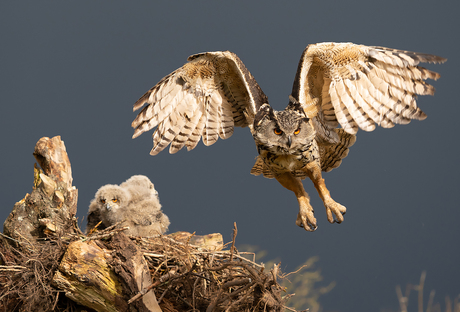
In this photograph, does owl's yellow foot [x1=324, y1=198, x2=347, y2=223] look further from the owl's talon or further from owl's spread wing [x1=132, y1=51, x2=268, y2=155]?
owl's spread wing [x1=132, y1=51, x2=268, y2=155]

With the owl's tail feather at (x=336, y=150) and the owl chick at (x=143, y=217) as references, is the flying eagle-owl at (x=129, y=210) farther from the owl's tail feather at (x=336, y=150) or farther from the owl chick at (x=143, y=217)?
the owl's tail feather at (x=336, y=150)

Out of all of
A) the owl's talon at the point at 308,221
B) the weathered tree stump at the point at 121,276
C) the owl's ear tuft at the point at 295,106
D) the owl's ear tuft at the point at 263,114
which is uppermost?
the owl's ear tuft at the point at 295,106

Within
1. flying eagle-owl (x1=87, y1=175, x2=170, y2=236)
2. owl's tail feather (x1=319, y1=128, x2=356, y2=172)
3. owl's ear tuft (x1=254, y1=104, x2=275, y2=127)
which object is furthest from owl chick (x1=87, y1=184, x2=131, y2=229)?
owl's tail feather (x1=319, y1=128, x2=356, y2=172)

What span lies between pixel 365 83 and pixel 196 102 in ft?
4.28

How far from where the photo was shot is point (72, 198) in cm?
329

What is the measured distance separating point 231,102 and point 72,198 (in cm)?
146

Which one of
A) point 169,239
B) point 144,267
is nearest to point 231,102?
point 169,239

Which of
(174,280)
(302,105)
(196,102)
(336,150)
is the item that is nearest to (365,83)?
(302,105)

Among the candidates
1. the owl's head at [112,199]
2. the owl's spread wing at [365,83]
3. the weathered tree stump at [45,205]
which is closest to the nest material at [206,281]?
the weathered tree stump at [45,205]

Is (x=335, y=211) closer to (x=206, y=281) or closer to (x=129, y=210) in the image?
(x=206, y=281)

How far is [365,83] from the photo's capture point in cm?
334

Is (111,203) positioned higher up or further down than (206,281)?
higher up

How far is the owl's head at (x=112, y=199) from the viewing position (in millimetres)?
3643

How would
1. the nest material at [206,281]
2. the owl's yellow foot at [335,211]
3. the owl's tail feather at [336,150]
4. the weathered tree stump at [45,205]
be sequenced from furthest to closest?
1. the owl's tail feather at [336,150]
2. the owl's yellow foot at [335,211]
3. the weathered tree stump at [45,205]
4. the nest material at [206,281]
